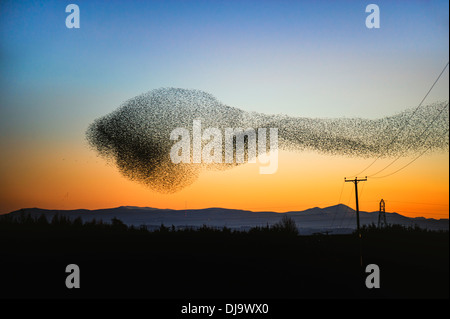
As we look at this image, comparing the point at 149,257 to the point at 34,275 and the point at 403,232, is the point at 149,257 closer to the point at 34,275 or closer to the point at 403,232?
the point at 34,275

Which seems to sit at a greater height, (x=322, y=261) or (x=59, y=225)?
(x=59, y=225)

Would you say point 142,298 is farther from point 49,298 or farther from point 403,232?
point 403,232

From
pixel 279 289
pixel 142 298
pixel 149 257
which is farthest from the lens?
pixel 149 257

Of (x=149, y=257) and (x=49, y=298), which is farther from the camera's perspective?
(x=149, y=257)

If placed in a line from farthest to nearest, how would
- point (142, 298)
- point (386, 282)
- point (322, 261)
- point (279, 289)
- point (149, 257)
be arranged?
point (322, 261), point (149, 257), point (386, 282), point (279, 289), point (142, 298)
